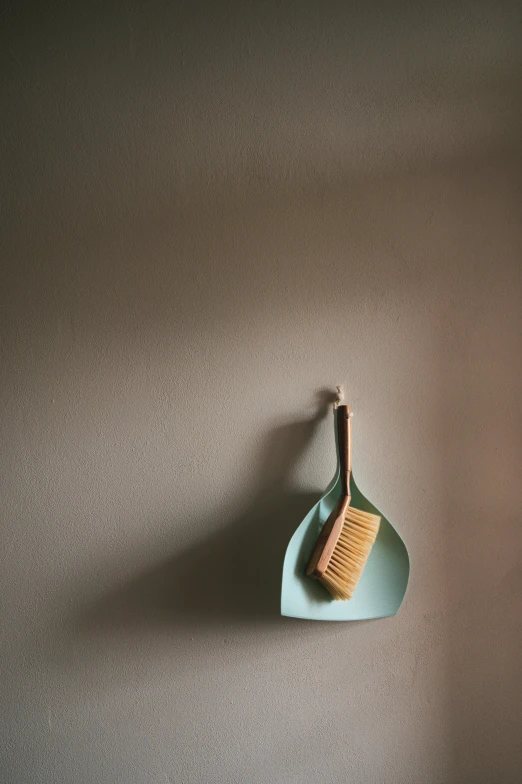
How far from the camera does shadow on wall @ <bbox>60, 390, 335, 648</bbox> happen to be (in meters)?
1.19

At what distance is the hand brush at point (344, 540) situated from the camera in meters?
1.15

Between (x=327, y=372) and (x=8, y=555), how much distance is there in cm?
74

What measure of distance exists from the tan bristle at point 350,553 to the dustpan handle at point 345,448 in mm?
53

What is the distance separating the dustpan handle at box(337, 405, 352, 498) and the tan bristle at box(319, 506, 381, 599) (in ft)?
0.17

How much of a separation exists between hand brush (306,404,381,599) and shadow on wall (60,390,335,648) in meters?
0.07

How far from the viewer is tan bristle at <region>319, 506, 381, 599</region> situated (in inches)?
45.3

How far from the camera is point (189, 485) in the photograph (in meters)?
1.21

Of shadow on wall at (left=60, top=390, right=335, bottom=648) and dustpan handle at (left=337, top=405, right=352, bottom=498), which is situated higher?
dustpan handle at (left=337, top=405, right=352, bottom=498)

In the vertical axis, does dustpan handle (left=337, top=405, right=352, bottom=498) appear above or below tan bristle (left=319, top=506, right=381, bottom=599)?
above

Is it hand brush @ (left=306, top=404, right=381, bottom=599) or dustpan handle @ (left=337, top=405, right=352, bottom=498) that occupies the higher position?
dustpan handle @ (left=337, top=405, right=352, bottom=498)

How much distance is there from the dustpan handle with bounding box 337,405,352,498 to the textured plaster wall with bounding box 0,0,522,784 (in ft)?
0.19

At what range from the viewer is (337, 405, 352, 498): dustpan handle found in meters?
1.18

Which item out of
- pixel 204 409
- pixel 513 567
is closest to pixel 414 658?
pixel 513 567

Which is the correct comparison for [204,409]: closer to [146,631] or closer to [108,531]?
[108,531]
